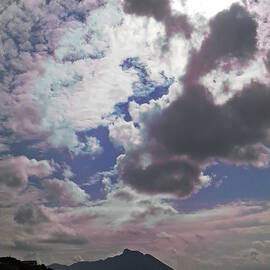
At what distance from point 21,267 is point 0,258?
16.2m

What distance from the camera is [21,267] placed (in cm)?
13088

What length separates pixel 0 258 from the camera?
141 metres

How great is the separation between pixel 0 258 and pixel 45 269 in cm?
1952

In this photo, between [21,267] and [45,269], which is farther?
[45,269]

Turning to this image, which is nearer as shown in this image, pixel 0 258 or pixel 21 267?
pixel 21 267

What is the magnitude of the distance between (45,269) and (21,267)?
14106mm

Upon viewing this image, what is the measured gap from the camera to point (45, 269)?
467ft
